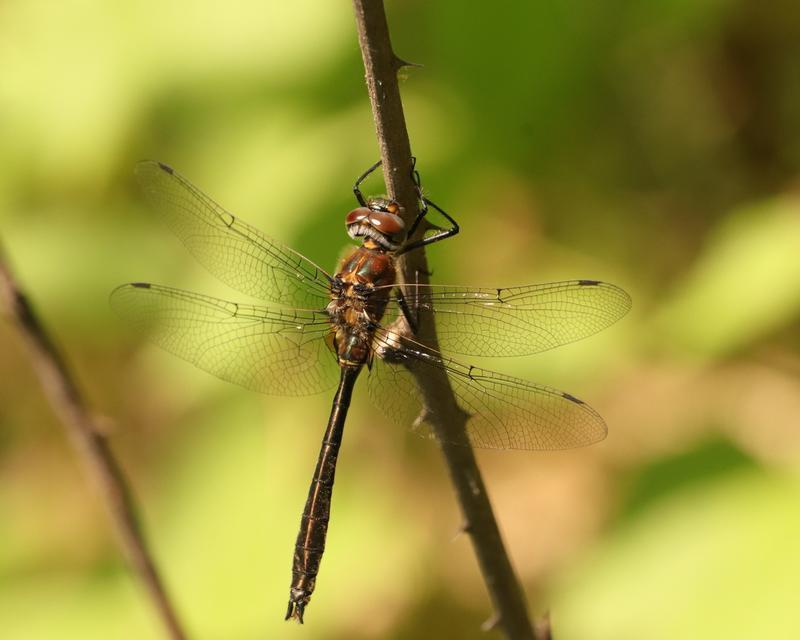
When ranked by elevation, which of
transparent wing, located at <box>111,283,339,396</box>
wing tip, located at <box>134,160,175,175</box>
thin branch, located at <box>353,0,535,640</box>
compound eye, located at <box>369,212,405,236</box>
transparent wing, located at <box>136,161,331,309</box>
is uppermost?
wing tip, located at <box>134,160,175,175</box>

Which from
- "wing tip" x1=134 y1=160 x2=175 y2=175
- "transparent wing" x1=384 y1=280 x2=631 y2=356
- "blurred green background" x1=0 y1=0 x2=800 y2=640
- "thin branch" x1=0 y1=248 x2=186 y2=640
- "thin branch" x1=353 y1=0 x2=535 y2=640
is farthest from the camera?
"blurred green background" x1=0 y1=0 x2=800 y2=640

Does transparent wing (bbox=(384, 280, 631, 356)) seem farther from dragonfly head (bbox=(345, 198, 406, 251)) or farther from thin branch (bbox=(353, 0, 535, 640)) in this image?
thin branch (bbox=(353, 0, 535, 640))

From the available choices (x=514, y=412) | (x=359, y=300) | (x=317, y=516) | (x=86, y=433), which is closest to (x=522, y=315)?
(x=514, y=412)

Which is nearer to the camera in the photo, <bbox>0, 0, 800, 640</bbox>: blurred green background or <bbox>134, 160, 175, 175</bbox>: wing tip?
<bbox>134, 160, 175, 175</bbox>: wing tip

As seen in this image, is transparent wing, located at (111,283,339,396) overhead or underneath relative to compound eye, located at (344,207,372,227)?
overhead

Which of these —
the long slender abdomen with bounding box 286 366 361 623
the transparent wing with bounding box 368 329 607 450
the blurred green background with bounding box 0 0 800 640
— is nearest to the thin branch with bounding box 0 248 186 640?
the long slender abdomen with bounding box 286 366 361 623

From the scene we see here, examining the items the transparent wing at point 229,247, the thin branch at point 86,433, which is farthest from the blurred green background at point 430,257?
the thin branch at point 86,433

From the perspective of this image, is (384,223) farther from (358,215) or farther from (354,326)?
(354,326)
